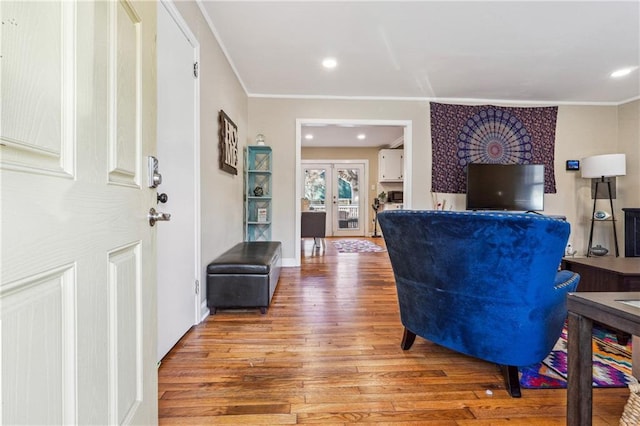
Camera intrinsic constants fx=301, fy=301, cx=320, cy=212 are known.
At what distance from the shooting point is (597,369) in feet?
5.50

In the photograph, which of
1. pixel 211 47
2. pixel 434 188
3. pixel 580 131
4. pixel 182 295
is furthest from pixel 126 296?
pixel 580 131

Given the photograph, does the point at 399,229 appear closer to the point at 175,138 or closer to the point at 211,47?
the point at 175,138

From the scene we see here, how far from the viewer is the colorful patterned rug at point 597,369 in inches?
60.9

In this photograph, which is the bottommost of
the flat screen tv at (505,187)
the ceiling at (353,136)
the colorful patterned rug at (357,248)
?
the colorful patterned rug at (357,248)

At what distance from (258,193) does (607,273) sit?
11.5 feet

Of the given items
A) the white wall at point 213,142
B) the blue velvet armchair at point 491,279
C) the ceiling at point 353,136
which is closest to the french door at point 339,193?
the ceiling at point 353,136

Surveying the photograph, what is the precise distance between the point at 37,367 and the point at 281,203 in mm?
3733

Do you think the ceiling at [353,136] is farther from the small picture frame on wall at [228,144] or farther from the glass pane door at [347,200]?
the small picture frame on wall at [228,144]

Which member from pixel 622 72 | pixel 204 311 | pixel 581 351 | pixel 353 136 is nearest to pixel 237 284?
pixel 204 311

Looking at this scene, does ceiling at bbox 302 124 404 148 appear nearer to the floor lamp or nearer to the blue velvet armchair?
the floor lamp

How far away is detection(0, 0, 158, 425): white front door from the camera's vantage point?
1.69 ft

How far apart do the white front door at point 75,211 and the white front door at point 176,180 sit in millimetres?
776

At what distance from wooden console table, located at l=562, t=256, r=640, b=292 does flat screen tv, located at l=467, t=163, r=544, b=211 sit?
1.64m

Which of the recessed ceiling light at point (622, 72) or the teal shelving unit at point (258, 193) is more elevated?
the recessed ceiling light at point (622, 72)
